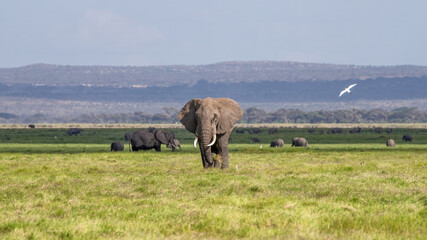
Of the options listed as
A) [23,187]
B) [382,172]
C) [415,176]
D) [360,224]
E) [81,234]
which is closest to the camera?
[81,234]

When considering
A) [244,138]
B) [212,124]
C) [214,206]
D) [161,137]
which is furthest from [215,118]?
[244,138]

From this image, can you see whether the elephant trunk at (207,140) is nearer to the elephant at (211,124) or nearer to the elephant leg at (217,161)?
the elephant at (211,124)

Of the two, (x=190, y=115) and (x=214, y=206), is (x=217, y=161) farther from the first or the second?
(x=214, y=206)

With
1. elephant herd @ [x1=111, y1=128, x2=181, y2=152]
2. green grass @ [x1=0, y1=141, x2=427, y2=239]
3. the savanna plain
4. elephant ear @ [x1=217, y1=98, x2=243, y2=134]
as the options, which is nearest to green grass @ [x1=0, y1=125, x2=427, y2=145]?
elephant herd @ [x1=111, y1=128, x2=181, y2=152]

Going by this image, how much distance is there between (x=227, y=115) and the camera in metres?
27.5

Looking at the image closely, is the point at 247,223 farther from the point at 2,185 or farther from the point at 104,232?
the point at 2,185

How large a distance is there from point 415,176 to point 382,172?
2.33 metres

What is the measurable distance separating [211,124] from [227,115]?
4.25 ft

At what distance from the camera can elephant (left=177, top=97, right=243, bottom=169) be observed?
2619 centimetres

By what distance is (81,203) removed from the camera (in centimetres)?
1708

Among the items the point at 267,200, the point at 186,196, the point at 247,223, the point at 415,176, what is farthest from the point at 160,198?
the point at 415,176

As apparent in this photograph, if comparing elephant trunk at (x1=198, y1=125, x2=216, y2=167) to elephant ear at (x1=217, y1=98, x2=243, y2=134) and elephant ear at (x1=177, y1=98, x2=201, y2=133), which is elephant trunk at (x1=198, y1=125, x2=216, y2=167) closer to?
elephant ear at (x1=217, y1=98, x2=243, y2=134)

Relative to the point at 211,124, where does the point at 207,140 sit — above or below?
below

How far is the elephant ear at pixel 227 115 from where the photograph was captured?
27.1m
